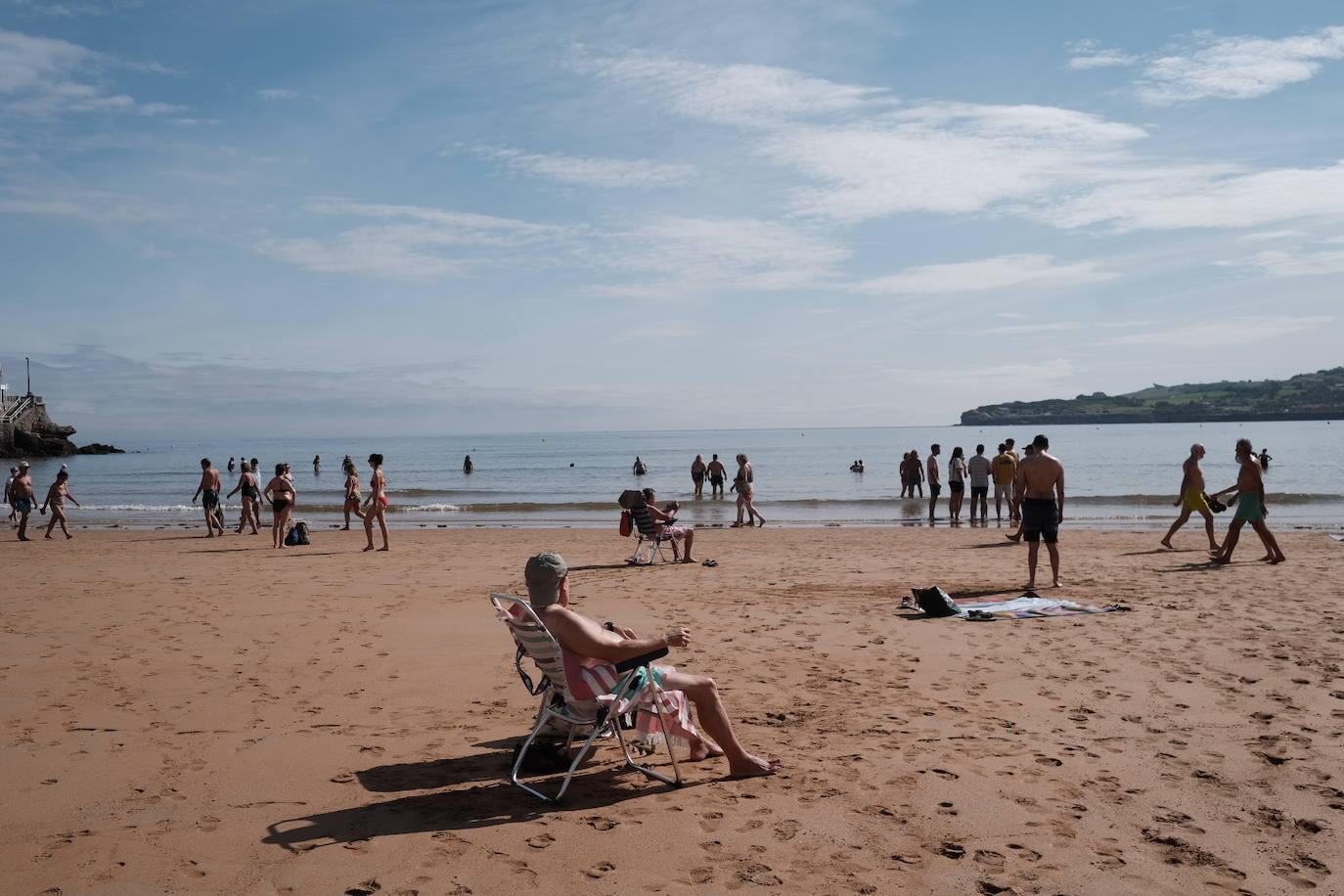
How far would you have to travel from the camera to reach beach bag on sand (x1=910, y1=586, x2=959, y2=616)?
8.53m

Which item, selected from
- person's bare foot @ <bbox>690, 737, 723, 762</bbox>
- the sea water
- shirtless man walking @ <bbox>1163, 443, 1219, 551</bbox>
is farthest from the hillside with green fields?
person's bare foot @ <bbox>690, 737, 723, 762</bbox>

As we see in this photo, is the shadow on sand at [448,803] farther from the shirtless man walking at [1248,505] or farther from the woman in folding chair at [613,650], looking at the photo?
the shirtless man walking at [1248,505]

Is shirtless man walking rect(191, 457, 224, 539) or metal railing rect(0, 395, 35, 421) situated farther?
metal railing rect(0, 395, 35, 421)

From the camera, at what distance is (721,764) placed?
187 inches

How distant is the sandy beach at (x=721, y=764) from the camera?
11.5 ft

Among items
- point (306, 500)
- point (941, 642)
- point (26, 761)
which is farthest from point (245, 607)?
point (306, 500)

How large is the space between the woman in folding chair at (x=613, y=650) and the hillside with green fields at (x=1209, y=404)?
160 m

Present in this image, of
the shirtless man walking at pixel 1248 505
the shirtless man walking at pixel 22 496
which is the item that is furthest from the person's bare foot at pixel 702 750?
the shirtless man walking at pixel 22 496

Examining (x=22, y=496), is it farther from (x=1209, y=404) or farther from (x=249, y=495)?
(x=1209, y=404)

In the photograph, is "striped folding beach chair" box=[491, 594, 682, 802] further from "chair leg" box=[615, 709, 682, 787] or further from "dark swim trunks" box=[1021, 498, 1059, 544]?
"dark swim trunks" box=[1021, 498, 1059, 544]

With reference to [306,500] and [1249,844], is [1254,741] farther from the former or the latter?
[306,500]

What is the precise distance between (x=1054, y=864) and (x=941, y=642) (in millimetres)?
4078

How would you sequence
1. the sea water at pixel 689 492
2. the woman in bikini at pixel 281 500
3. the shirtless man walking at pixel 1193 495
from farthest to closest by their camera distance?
the sea water at pixel 689 492, the woman in bikini at pixel 281 500, the shirtless man walking at pixel 1193 495

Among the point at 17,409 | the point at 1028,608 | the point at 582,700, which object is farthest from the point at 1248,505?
the point at 17,409
